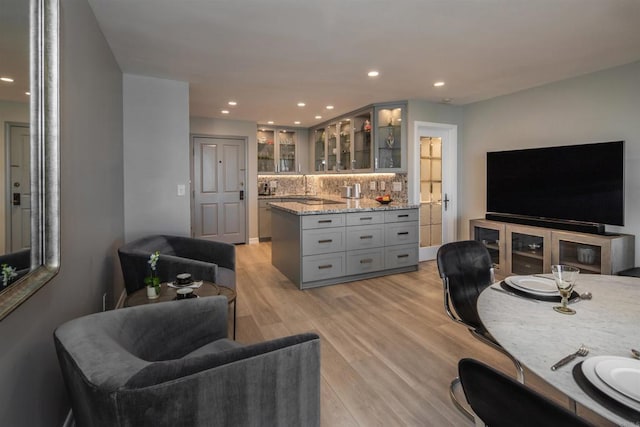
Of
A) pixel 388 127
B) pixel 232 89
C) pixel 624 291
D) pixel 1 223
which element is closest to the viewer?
pixel 1 223

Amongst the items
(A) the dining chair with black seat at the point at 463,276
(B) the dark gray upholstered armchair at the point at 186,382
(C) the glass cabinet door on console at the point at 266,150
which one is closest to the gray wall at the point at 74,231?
(B) the dark gray upholstered armchair at the point at 186,382

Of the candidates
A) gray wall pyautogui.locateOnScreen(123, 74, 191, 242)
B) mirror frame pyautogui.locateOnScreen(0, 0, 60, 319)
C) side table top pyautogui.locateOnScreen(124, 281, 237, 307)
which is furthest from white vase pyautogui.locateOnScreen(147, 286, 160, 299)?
gray wall pyautogui.locateOnScreen(123, 74, 191, 242)

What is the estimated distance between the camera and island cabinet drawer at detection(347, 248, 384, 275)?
4.16 m

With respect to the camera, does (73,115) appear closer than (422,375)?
Yes

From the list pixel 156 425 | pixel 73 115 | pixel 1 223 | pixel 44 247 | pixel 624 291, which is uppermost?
pixel 73 115

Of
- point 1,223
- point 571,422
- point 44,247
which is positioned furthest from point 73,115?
point 571,422

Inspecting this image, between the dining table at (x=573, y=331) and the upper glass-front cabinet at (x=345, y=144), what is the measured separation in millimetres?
3743

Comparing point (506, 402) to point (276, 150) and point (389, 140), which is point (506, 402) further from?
point (276, 150)

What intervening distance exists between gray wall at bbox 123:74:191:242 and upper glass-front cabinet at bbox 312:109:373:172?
2674mm

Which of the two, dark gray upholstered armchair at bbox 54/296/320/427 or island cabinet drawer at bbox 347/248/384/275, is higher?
dark gray upholstered armchair at bbox 54/296/320/427

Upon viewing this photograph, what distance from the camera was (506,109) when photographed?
177 inches

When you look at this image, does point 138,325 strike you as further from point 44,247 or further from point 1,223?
point 1,223

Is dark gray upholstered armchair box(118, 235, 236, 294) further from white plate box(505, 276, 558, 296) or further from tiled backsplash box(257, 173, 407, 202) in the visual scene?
tiled backsplash box(257, 173, 407, 202)

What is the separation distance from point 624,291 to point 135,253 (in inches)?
122
